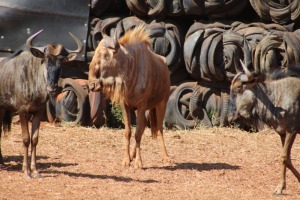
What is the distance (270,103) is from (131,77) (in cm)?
241

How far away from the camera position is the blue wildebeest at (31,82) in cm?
994

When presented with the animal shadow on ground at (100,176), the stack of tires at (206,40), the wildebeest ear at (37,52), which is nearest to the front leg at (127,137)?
the animal shadow on ground at (100,176)

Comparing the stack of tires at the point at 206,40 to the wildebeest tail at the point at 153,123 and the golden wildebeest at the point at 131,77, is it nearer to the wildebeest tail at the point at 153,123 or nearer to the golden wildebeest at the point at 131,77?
the wildebeest tail at the point at 153,123

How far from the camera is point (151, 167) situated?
437 inches

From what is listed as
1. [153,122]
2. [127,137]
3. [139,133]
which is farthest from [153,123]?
[127,137]

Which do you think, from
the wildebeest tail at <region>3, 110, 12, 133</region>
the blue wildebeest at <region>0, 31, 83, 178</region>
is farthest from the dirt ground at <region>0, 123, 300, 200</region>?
the blue wildebeest at <region>0, 31, 83, 178</region>

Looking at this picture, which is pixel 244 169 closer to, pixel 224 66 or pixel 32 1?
pixel 224 66

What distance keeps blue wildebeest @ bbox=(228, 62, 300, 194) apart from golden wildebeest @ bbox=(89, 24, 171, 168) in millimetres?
2049

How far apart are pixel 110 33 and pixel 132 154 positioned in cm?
470

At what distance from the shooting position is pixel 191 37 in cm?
1453

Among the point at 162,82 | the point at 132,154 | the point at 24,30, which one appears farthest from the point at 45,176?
the point at 24,30

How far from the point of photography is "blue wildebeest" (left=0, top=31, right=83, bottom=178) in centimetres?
994

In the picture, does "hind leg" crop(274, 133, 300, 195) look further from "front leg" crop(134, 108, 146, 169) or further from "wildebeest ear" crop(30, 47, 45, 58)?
"wildebeest ear" crop(30, 47, 45, 58)

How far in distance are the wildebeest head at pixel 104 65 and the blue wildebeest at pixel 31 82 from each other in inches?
18.9
